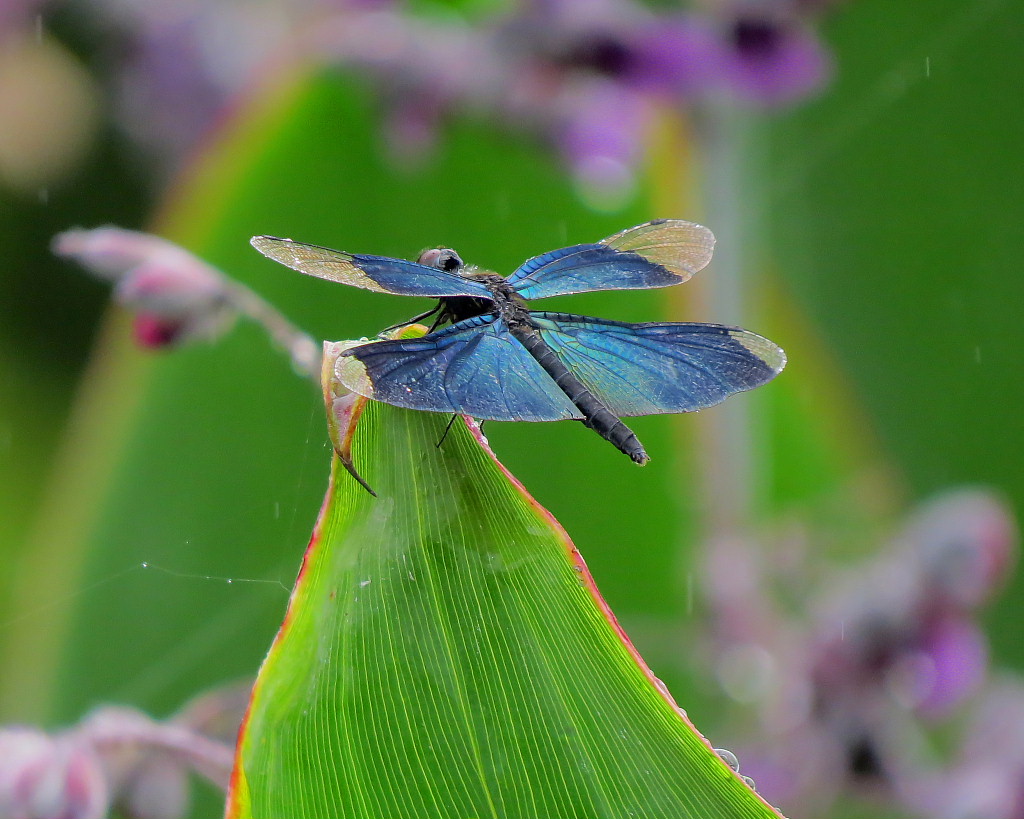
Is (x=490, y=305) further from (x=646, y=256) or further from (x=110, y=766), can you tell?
(x=110, y=766)

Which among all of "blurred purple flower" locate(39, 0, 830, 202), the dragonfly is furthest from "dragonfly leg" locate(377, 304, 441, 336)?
"blurred purple flower" locate(39, 0, 830, 202)

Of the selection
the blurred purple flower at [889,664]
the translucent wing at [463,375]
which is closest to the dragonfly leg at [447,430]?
the translucent wing at [463,375]

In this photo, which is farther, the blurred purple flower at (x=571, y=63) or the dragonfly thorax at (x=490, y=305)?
the blurred purple flower at (x=571, y=63)

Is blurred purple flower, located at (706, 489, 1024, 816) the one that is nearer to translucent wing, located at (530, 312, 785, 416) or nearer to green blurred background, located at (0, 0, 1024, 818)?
green blurred background, located at (0, 0, 1024, 818)

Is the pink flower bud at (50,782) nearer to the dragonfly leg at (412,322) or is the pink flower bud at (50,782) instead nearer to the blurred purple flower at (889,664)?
the dragonfly leg at (412,322)

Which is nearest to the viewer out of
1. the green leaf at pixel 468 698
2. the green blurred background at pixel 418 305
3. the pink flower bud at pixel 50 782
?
the green leaf at pixel 468 698

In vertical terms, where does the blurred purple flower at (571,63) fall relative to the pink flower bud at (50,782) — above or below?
above

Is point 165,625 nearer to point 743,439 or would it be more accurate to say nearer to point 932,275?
point 743,439

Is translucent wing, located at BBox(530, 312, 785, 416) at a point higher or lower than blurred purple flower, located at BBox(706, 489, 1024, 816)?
higher
